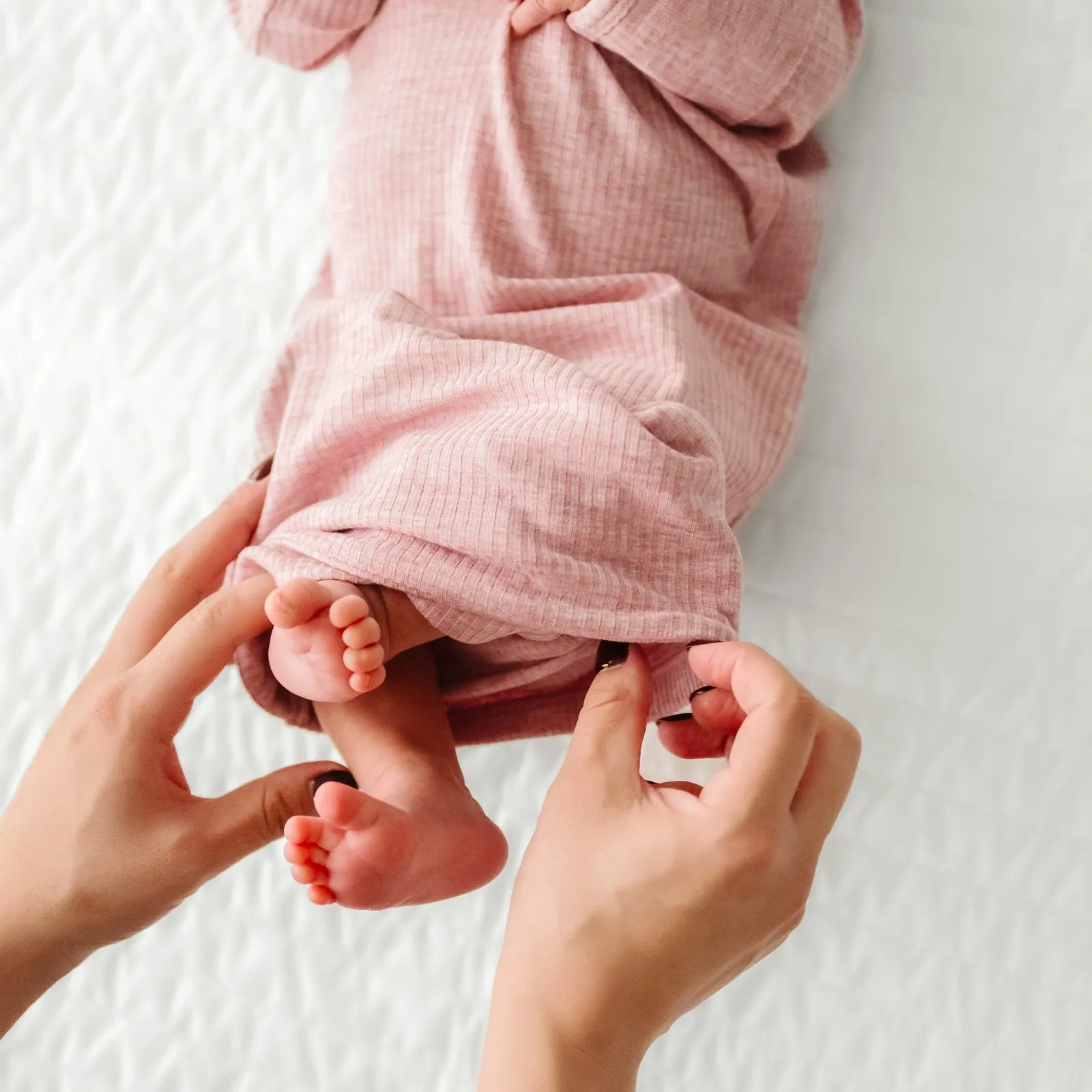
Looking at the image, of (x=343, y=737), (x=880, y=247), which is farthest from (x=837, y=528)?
(x=343, y=737)

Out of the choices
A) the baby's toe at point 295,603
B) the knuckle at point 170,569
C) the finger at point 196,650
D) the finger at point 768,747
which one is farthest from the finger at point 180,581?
the finger at point 768,747

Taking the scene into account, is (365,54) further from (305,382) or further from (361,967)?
(361,967)

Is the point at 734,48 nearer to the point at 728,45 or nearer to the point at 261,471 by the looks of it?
the point at 728,45

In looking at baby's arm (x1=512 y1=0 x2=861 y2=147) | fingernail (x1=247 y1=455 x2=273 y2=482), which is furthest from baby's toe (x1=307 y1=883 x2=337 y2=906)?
baby's arm (x1=512 y1=0 x2=861 y2=147)

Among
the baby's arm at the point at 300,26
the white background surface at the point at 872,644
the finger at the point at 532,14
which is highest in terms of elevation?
the finger at the point at 532,14

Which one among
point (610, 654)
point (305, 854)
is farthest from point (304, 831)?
point (610, 654)

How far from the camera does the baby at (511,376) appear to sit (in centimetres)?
69

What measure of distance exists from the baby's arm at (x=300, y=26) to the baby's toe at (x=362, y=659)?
1.90 ft

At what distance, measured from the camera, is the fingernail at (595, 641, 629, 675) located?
2.32 feet

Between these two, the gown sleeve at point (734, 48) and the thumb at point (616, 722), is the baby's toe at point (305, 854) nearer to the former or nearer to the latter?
the thumb at point (616, 722)

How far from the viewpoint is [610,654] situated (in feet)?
2.35

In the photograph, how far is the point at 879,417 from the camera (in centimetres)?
96

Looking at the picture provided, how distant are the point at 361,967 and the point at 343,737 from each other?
32cm

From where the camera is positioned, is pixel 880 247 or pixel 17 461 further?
pixel 17 461
